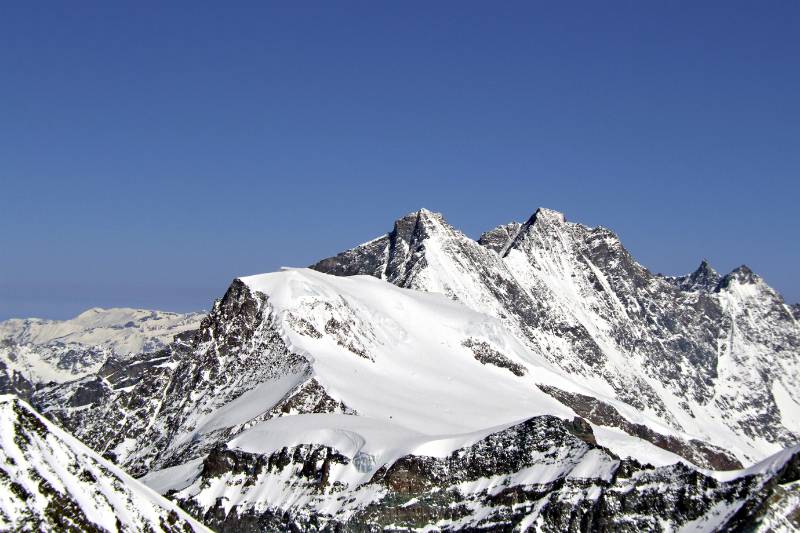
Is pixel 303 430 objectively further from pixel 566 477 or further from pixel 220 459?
pixel 566 477

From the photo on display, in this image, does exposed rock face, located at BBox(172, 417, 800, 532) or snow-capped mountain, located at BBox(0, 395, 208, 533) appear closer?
snow-capped mountain, located at BBox(0, 395, 208, 533)

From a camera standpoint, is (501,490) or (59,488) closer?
(59,488)

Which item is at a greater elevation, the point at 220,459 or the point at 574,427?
the point at 574,427

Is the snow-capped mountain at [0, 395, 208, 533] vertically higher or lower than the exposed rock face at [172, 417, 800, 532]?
lower

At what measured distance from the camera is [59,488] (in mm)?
86375

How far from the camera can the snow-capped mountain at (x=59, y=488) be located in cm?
8256

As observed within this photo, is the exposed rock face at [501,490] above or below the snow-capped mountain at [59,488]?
Result: above

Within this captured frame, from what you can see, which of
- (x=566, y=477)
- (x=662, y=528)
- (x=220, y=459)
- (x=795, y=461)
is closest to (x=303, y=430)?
(x=220, y=459)

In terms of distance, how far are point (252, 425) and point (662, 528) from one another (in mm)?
81736

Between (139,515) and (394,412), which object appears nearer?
(139,515)

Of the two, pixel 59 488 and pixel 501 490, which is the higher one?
pixel 501 490

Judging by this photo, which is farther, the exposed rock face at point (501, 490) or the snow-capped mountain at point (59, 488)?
the exposed rock face at point (501, 490)

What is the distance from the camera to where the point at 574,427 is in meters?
161

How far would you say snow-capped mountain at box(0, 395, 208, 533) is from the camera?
82.6 metres
